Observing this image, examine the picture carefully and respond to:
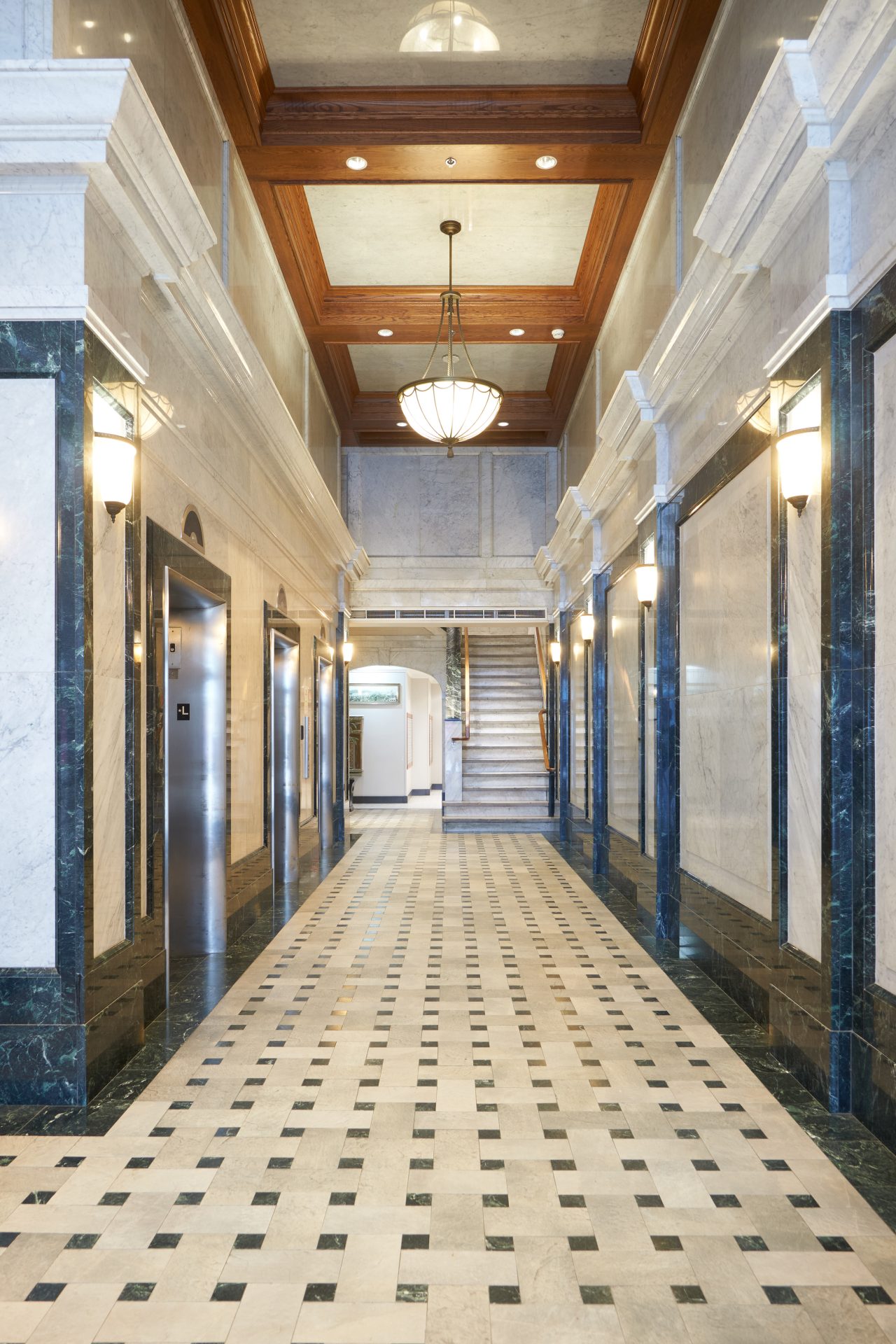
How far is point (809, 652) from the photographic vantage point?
3951 mm

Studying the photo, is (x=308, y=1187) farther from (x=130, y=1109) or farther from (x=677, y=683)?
(x=677, y=683)

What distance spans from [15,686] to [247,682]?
3515mm

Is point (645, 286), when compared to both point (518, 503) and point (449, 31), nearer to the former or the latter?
point (449, 31)

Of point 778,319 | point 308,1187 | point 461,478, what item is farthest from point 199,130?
point 461,478

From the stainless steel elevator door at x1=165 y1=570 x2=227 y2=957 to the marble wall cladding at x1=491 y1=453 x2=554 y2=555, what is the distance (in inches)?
335

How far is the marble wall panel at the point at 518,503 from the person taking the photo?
47.0 feet

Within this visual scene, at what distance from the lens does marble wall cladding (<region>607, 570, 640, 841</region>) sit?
314 inches

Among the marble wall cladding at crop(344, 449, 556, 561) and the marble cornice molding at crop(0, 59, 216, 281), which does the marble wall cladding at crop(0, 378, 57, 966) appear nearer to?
the marble cornice molding at crop(0, 59, 216, 281)

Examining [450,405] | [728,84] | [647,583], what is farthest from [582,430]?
[728,84]

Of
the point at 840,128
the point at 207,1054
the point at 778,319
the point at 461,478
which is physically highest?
the point at 461,478

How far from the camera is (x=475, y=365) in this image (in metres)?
11.4

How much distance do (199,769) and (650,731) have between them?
3202 mm

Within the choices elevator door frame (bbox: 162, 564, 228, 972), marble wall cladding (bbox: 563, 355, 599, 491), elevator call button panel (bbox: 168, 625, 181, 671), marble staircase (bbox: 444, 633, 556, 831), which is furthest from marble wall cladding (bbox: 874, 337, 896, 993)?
marble staircase (bbox: 444, 633, 556, 831)

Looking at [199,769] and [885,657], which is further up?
[885,657]
